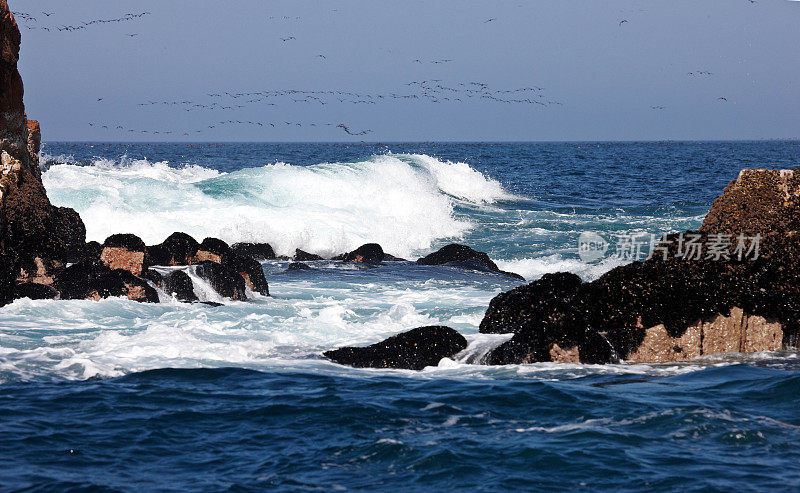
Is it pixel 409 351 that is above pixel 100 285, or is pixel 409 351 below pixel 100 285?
below

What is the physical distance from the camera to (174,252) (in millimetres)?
16156

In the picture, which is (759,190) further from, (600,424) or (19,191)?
→ (19,191)

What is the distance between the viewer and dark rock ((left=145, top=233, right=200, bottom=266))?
16.0m

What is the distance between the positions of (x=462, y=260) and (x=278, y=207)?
10450 millimetres

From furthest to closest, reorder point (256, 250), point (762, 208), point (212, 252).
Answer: point (256, 250)
point (212, 252)
point (762, 208)

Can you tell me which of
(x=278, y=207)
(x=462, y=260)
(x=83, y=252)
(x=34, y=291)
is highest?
(x=278, y=207)

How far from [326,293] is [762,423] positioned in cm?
980

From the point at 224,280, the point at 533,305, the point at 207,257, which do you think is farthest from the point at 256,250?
the point at 533,305

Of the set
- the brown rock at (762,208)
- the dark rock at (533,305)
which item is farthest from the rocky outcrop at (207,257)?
the brown rock at (762,208)

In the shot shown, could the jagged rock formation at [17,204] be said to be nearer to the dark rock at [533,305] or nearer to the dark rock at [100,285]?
the dark rock at [100,285]

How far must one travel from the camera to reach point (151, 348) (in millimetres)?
10234

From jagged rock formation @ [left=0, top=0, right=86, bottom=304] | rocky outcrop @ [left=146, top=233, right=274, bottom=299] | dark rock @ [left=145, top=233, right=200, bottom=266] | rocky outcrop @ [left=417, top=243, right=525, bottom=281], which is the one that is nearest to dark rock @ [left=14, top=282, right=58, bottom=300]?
jagged rock formation @ [left=0, top=0, right=86, bottom=304]

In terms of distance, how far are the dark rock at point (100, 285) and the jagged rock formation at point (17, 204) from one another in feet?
0.83

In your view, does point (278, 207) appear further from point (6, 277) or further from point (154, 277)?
point (6, 277)
